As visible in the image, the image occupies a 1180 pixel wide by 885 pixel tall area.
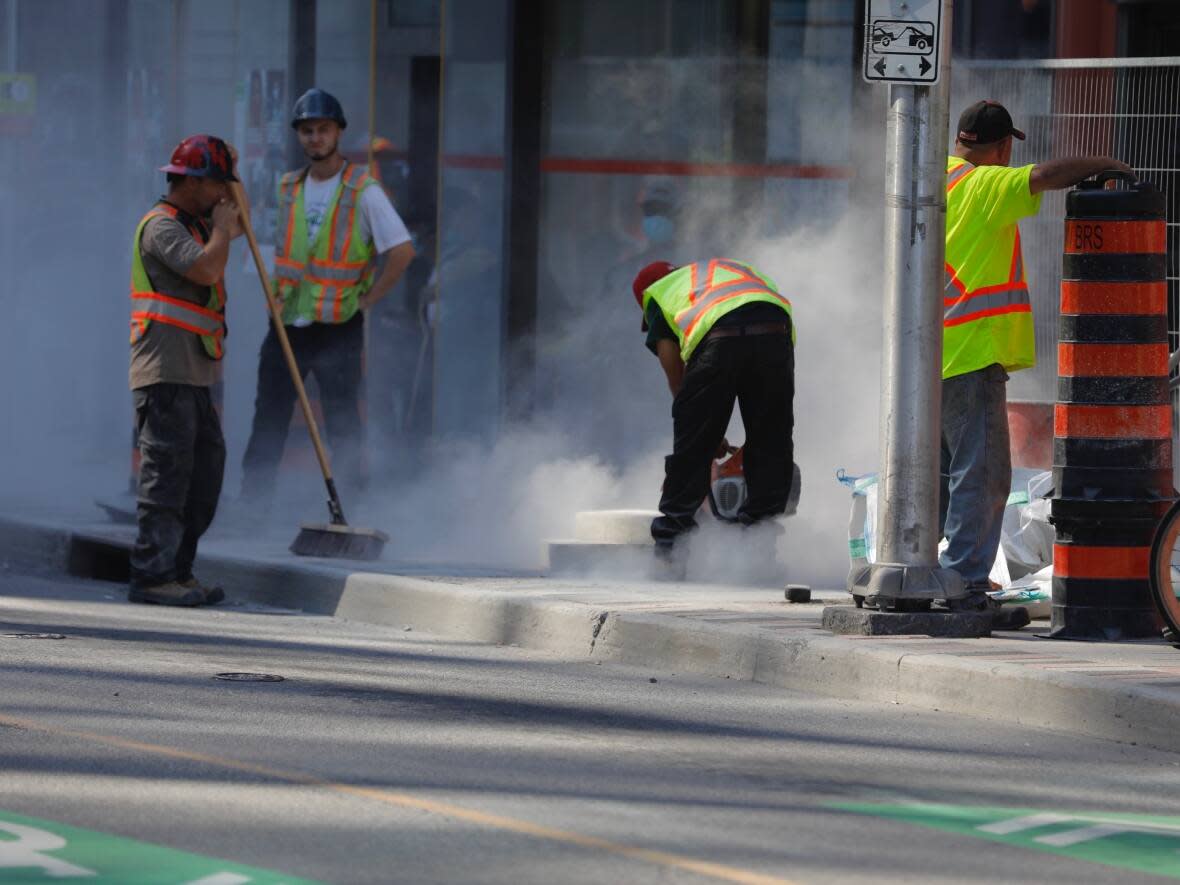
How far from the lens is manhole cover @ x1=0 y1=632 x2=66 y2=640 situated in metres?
8.04

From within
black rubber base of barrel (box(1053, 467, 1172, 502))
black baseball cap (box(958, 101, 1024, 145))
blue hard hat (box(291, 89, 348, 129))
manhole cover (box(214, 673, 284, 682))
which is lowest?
manhole cover (box(214, 673, 284, 682))

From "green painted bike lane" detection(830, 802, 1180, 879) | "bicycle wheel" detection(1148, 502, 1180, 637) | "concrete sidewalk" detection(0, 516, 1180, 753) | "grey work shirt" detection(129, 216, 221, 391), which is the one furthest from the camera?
"grey work shirt" detection(129, 216, 221, 391)

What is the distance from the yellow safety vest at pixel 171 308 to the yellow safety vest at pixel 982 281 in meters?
2.93

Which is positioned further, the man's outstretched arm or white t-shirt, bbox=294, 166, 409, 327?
white t-shirt, bbox=294, 166, 409, 327

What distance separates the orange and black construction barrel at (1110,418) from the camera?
300 inches

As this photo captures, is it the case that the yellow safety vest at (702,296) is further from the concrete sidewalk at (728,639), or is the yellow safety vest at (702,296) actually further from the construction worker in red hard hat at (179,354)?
the construction worker in red hard hat at (179,354)

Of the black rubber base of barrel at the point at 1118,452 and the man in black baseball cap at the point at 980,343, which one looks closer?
the black rubber base of barrel at the point at 1118,452

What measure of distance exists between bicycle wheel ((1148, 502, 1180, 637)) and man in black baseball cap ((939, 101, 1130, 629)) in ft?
2.03

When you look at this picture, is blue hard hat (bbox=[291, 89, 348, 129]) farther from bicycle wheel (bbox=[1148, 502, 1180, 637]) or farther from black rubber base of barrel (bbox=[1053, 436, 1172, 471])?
bicycle wheel (bbox=[1148, 502, 1180, 637])

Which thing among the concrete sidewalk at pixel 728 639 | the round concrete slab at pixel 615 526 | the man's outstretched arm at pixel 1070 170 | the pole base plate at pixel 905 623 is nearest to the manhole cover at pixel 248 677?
the concrete sidewalk at pixel 728 639

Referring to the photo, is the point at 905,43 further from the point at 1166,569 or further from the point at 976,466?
the point at 1166,569

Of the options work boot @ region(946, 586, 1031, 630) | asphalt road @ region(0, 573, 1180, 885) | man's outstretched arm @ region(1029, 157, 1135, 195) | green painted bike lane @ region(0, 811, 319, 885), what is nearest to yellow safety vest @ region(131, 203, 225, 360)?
asphalt road @ region(0, 573, 1180, 885)

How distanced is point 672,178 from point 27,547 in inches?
150

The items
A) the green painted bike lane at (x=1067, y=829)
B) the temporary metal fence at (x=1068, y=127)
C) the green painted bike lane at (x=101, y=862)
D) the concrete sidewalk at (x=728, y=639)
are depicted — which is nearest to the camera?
the green painted bike lane at (x=101, y=862)
